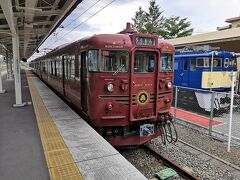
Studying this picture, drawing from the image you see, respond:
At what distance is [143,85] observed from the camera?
5582mm

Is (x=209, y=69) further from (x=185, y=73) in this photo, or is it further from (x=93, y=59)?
(x=93, y=59)

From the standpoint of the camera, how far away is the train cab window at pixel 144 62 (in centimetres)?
552

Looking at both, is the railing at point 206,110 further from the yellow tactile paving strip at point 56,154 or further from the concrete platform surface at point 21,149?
the concrete platform surface at point 21,149

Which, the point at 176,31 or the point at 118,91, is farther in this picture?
the point at 176,31

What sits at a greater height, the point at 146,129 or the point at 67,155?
the point at 146,129

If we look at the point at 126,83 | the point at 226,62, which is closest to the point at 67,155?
the point at 126,83

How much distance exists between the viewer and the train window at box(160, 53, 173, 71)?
5953 millimetres

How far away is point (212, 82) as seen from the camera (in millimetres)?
11680

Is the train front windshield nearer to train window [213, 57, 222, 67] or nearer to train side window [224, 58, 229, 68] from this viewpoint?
train window [213, 57, 222, 67]

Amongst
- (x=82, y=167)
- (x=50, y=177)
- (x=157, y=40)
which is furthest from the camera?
(x=157, y=40)

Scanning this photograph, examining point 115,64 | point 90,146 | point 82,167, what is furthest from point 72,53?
point 82,167

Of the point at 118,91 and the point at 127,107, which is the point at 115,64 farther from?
the point at 127,107

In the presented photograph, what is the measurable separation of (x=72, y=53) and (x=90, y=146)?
3432 millimetres

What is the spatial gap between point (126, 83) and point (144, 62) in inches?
30.3
